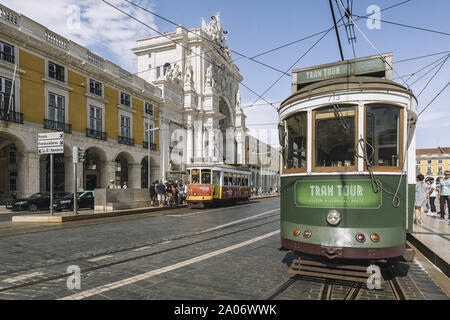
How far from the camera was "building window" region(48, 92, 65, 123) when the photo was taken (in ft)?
75.1

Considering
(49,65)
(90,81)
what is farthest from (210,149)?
(49,65)

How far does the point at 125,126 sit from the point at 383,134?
29.7m

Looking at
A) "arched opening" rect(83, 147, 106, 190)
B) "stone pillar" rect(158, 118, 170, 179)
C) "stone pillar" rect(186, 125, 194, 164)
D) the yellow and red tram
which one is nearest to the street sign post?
the yellow and red tram

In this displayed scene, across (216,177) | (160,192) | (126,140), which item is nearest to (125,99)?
(126,140)

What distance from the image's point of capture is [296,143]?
5051 mm

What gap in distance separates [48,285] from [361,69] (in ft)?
20.0

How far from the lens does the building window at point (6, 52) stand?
19.4 m

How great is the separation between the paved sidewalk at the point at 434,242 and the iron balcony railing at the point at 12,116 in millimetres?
22630

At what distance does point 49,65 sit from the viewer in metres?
22.8

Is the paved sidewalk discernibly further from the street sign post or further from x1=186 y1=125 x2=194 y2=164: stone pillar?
x1=186 y1=125 x2=194 y2=164: stone pillar

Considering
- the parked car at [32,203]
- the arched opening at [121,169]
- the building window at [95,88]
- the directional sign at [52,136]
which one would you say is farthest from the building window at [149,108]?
the directional sign at [52,136]

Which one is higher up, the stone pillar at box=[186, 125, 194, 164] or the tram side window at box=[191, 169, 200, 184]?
the stone pillar at box=[186, 125, 194, 164]

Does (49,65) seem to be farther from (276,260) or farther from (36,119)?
(276,260)

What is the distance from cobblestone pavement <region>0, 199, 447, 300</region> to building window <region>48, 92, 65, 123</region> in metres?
16.9
